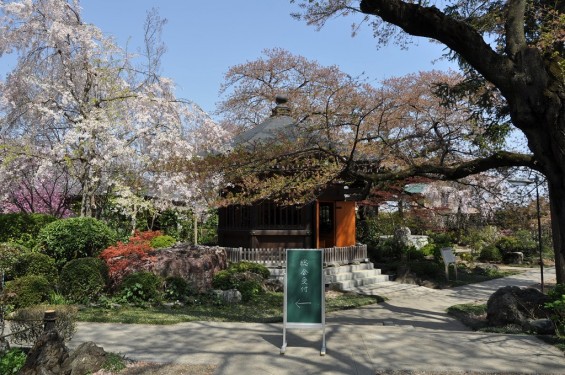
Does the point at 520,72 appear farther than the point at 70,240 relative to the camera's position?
No

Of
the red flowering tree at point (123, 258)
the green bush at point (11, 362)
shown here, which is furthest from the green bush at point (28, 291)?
the green bush at point (11, 362)

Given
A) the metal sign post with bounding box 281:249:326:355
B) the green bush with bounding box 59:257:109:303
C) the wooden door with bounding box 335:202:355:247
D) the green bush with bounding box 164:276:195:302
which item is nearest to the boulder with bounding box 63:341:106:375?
the metal sign post with bounding box 281:249:326:355

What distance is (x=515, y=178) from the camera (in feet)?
46.4

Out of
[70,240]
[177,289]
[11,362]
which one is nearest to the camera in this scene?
[11,362]

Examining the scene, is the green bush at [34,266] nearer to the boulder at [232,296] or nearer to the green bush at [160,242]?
the boulder at [232,296]

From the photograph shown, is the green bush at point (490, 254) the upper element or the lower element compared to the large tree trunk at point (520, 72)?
lower

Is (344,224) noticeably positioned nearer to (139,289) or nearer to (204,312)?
(204,312)

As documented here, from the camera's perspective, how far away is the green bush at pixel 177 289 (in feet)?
37.9

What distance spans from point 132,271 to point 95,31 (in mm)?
8766

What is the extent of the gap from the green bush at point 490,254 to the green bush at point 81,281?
2099cm

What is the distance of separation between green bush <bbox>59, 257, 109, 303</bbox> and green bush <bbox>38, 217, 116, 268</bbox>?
1479 mm

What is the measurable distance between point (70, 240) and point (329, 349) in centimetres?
858

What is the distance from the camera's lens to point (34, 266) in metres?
10.6

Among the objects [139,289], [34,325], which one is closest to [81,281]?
[139,289]
